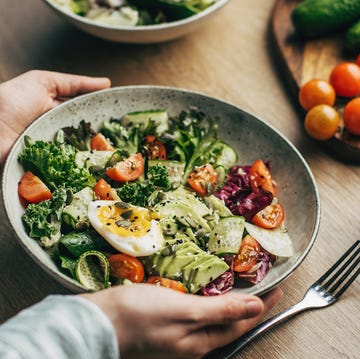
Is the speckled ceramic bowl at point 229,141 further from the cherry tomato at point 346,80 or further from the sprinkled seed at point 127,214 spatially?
the cherry tomato at point 346,80

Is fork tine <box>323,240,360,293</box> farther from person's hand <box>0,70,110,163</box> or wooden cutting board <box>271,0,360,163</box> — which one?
person's hand <box>0,70,110,163</box>

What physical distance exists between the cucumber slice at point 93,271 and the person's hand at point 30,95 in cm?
66

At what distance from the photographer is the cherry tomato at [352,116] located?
2695 millimetres

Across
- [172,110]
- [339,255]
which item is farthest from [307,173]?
[172,110]

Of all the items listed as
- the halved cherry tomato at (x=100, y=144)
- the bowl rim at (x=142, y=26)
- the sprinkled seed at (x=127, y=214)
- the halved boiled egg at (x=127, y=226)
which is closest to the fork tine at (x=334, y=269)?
the halved boiled egg at (x=127, y=226)

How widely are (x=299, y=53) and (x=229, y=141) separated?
3.00 feet

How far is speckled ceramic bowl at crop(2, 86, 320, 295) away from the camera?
6.85 feet

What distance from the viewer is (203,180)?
2270mm

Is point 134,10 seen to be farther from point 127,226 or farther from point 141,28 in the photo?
point 127,226

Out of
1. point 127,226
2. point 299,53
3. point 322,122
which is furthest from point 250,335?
point 299,53

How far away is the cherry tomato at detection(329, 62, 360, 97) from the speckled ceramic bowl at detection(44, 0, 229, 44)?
71 centimetres

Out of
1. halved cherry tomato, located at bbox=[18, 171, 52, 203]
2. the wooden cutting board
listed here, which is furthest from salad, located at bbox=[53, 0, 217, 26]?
halved cherry tomato, located at bbox=[18, 171, 52, 203]

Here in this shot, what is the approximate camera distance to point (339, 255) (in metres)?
2.34

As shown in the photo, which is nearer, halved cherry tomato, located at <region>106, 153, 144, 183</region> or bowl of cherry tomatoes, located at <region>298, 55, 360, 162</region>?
halved cherry tomato, located at <region>106, 153, 144, 183</region>
